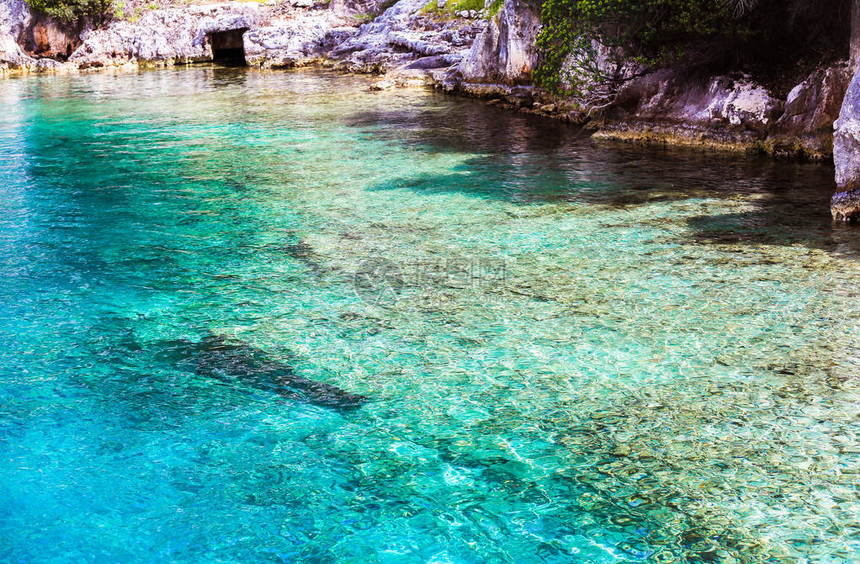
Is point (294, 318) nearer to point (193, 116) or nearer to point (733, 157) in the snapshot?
point (733, 157)

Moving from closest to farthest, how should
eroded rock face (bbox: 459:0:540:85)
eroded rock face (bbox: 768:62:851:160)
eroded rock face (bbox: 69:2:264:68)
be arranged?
eroded rock face (bbox: 768:62:851:160) → eroded rock face (bbox: 459:0:540:85) → eroded rock face (bbox: 69:2:264:68)

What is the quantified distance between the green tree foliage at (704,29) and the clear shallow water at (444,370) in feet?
10.2

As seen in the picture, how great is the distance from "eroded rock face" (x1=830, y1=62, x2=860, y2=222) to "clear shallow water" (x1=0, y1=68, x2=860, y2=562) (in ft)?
1.35

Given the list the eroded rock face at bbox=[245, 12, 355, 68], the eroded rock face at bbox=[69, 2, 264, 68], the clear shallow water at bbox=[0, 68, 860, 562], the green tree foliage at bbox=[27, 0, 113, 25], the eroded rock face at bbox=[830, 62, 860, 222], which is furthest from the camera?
the green tree foliage at bbox=[27, 0, 113, 25]

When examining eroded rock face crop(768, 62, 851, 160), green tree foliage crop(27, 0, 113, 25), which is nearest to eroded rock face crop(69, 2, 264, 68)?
green tree foliage crop(27, 0, 113, 25)

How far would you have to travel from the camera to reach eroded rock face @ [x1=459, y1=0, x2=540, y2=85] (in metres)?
23.8

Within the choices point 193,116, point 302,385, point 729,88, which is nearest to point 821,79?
point 729,88

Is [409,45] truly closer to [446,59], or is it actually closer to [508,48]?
[446,59]

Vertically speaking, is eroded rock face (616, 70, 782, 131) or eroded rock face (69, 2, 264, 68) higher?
eroded rock face (69, 2, 264, 68)

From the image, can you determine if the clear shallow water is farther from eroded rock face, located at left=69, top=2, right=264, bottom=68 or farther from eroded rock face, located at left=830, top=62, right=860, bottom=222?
eroded rock face, located at left=69, top=2, right=264, bottom=68

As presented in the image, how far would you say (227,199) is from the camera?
1478 cm

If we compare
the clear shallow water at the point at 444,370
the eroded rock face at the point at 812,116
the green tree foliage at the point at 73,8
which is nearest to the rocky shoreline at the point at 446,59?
the eroded rock face at the point at 812,116

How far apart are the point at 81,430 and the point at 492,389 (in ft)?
12.1

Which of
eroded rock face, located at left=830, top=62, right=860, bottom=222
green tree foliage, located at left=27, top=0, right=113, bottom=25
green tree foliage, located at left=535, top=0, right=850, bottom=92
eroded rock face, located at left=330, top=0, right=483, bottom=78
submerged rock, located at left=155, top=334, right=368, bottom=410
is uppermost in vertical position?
green tree foliage, located at left=27, top=0, right=113, bottom=25
